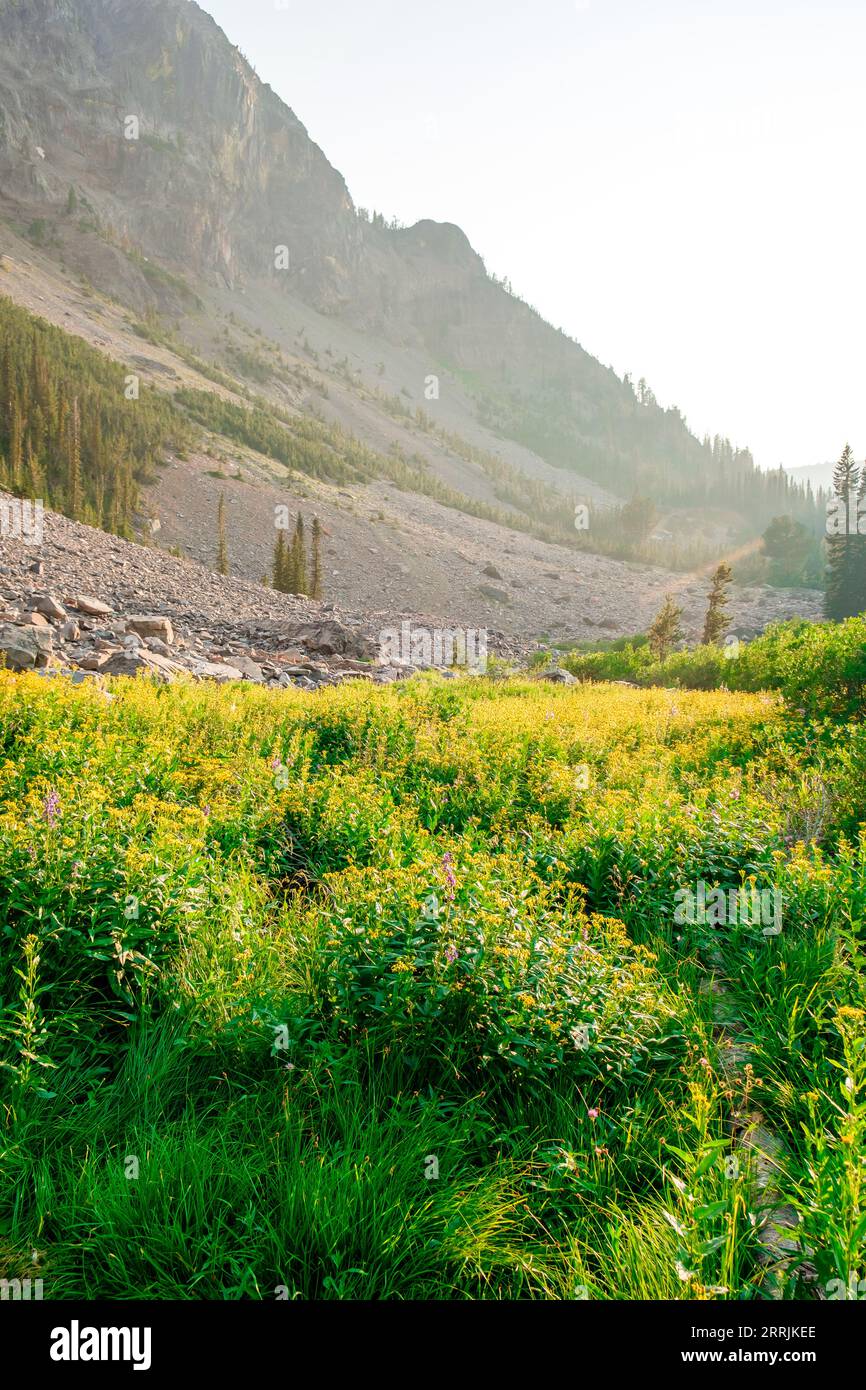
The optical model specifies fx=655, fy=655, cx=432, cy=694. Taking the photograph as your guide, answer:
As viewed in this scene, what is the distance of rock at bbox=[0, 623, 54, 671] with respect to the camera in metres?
11.2

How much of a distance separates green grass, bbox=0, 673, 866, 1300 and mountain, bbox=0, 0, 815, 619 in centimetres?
8477

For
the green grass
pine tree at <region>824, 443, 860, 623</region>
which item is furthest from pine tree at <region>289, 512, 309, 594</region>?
pine tree at <region>824, 443, 860, 623</region>

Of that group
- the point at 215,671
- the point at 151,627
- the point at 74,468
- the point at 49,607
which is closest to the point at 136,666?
the point at 215,671

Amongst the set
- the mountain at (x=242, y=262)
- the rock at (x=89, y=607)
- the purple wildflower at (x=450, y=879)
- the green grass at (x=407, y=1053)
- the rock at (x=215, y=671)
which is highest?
the mountain at (x=242, y=262)

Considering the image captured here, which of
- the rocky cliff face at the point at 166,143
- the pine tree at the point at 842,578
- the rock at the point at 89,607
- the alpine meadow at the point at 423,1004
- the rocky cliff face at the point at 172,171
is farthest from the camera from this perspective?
the rocky cliff face at the point at 166,143

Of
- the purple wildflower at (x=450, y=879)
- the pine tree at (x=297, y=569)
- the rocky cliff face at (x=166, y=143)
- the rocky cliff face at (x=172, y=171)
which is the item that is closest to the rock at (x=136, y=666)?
the purple wildflower at (x=450, y=879)

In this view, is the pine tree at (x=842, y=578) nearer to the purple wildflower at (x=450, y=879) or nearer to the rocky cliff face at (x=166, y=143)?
the purple wildflower at (x=450, y=879)

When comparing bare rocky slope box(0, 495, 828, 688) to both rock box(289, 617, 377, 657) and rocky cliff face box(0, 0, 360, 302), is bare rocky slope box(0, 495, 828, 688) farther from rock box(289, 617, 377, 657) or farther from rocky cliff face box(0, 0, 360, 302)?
rocky cliff face box(0, 0, 360, 302)

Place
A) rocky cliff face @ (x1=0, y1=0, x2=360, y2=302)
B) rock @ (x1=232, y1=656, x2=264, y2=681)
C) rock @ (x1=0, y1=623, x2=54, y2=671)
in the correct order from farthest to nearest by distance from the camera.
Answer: rocky cliff face @ (x1=0, y1=0, x2=360, y2=302) → rock @ (x1=232, y1=656, x2=264, y2=681) → rock @ (x1=0, y1=623, x2=54, y2=671)

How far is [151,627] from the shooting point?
17.0 m

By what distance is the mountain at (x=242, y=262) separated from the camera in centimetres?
9625

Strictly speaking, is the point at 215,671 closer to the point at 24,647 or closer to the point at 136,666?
the point at 136,666

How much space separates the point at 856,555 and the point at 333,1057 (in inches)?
2353

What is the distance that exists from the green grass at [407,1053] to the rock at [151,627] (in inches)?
461
